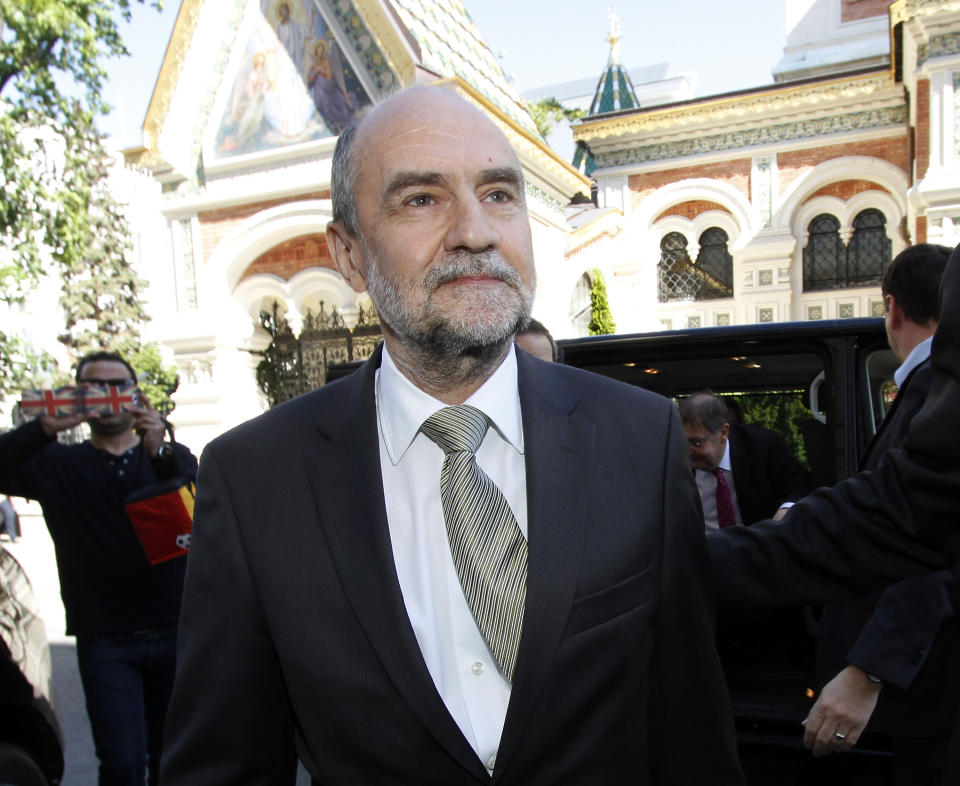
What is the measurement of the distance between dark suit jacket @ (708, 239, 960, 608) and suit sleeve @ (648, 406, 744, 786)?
357 millimetres

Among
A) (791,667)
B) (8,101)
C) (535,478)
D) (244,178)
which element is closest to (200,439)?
(244,178)

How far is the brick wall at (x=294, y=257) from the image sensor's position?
12367 mm

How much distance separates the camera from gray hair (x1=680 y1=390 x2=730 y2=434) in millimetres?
3021

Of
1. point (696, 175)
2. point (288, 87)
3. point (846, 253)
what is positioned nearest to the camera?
point (288, 87)

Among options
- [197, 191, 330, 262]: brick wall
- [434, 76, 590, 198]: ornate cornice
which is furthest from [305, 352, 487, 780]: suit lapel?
[197, 191, 330, 262]: brick wall

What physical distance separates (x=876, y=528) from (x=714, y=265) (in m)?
14.5

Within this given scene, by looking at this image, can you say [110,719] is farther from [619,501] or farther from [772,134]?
[772,134]

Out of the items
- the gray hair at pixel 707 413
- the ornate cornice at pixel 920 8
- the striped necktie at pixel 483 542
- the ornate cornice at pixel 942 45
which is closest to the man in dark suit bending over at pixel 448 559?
the striped necktie at pixel 483 542

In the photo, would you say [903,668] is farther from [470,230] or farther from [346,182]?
[346,182]

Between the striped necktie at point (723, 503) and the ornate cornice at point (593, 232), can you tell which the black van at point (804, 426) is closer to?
the striped necktie at point (723, 503)

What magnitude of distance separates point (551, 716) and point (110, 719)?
2.53m

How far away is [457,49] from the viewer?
12.2 m

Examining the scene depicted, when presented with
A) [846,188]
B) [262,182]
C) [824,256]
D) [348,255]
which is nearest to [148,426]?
[348,255]

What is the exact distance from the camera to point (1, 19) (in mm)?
10008
